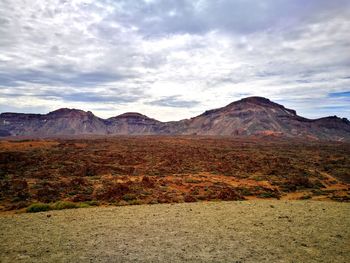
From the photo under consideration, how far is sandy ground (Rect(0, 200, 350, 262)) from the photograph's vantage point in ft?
24.1

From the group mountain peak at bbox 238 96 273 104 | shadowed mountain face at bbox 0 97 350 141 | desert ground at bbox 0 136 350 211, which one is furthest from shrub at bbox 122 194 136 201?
mountain peak at bbox 238 96 273 104

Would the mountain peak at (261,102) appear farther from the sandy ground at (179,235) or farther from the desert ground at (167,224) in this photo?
the sandy ground at (179,235)

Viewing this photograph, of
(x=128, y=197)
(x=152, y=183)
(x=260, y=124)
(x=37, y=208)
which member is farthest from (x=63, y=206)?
(x=260, y=124)

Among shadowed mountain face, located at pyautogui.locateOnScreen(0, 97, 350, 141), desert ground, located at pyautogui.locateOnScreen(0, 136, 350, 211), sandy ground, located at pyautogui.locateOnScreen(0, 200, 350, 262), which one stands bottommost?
desert ground, located at pyautogui.locateOnScreen(0, 136, 350, 211)

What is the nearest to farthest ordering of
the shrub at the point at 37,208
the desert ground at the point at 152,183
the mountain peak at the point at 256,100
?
the shrub at the point at 37,208, the desert ground at the point at 152,183, the mountain peak at the point at 256,100

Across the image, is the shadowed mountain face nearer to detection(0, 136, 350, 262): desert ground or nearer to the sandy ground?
detection(0, 136, 350, 262): desert ground

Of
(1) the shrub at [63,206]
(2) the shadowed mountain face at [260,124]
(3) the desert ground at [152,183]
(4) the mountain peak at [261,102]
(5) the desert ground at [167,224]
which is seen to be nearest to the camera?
(5) the desert ground at [167,224]

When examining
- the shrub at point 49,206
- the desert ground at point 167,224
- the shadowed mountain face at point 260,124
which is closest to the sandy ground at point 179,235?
the desert ground at point 167,224

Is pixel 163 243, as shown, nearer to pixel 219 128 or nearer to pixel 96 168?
pixel 96 168

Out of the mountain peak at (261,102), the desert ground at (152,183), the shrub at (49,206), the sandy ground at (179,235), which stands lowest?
the desert ground at (152,183)

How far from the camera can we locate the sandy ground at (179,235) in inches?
289

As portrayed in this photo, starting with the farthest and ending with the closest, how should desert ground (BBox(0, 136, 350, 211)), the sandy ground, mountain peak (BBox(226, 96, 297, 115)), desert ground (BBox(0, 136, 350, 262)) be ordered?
mountain peak (BBox(226, 96, 297, 115)), desert ground (BBox(0, 136, 350, 211)), desert ground (BBox(0, 136, 350, 262)), the sandy ground

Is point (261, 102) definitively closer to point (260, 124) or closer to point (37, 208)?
point (260, 124)

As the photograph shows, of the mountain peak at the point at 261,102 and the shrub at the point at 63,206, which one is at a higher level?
the mountain peak at the point at 261,102
